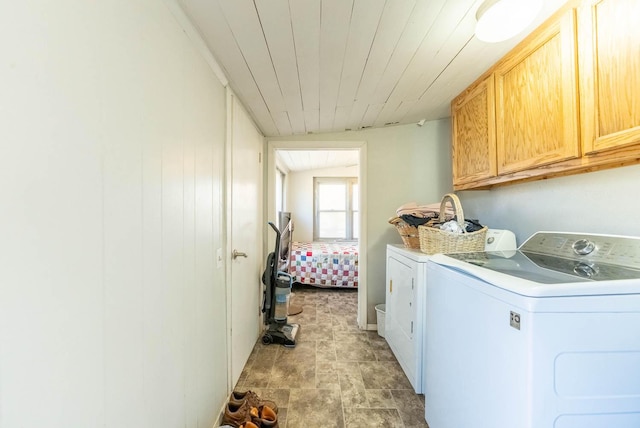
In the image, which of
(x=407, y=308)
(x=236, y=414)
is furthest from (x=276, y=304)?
(x=407, y=308)

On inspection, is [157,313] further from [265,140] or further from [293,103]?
[265,140]

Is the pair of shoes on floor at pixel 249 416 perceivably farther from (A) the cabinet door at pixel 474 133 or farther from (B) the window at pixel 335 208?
(B) the window at pixel 335 208

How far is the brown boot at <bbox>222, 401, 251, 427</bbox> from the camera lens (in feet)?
4.61

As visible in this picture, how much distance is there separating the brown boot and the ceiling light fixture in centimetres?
222

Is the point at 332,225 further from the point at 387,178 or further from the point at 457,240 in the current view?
the point at 457,240

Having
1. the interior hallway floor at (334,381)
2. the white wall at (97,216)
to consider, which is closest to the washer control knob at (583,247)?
the interior hallway floor at (334,381)

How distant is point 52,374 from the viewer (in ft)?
1.81

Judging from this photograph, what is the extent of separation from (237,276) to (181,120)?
1.13 m

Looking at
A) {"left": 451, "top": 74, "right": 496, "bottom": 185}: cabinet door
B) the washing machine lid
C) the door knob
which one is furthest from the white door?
{"left": 451, "top": 74, "right": 496, "bottom": 185}: cabinet door

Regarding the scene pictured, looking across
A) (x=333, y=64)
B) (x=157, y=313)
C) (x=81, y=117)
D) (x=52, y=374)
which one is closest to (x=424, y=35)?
(x=333, y=64)

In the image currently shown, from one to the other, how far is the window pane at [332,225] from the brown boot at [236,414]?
4.28 meters

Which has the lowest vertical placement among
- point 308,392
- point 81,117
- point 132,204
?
point 308,392

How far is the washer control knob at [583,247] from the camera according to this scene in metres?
1.15

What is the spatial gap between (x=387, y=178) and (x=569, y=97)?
5.46ft
